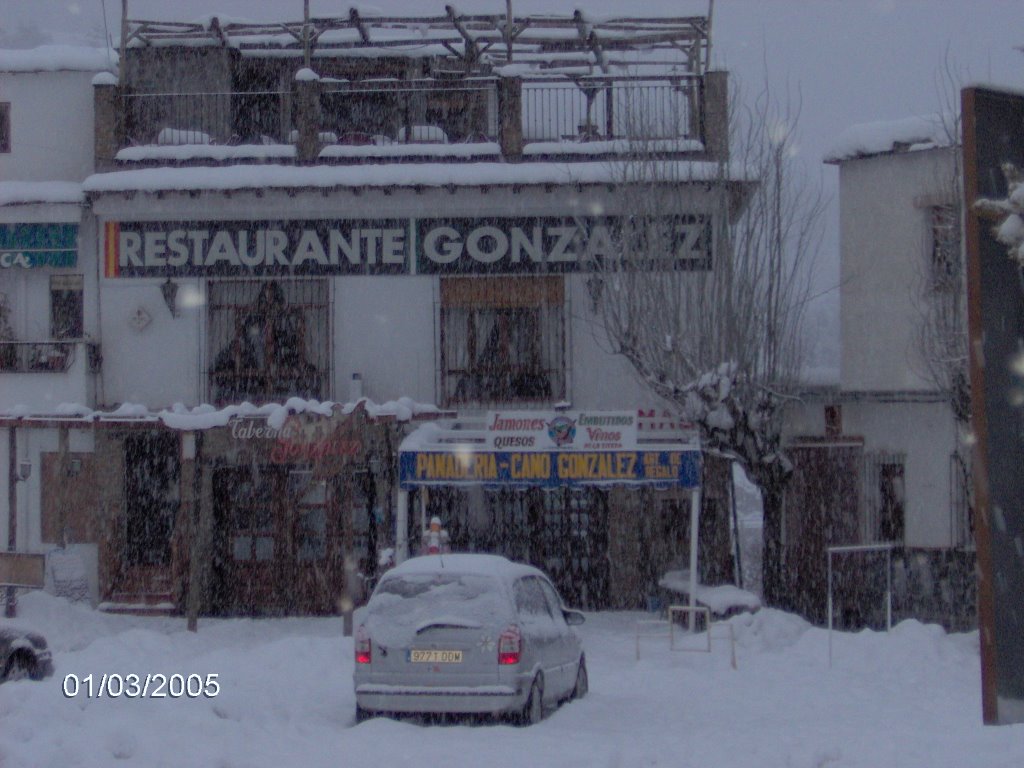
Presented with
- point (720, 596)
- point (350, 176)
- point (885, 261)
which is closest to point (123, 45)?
point (350, 176)

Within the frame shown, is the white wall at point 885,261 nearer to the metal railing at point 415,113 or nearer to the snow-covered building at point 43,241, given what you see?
the metal railing at point 415,113

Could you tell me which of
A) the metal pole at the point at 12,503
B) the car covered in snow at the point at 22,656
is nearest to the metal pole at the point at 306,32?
the metal pole at the point at 12,503

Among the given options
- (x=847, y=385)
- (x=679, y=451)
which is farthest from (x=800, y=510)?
(x=679, y=451)

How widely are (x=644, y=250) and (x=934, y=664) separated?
7.47 meters

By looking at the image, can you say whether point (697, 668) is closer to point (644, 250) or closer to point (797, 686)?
point (797, 686)

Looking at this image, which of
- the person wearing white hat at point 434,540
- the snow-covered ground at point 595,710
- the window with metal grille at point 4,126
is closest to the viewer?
the snow-covered ground at point 595,710

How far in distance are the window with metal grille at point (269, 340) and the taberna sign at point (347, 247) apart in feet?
1.20

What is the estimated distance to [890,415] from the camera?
22.1 metres

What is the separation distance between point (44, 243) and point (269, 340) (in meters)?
4.00

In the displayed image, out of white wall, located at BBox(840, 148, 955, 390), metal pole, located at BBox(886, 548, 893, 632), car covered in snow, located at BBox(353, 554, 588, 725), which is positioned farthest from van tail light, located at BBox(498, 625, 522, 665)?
white wall, located at BBox(840, 148, 955, 390)

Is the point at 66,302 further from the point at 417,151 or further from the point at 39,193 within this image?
the point at 417,151
